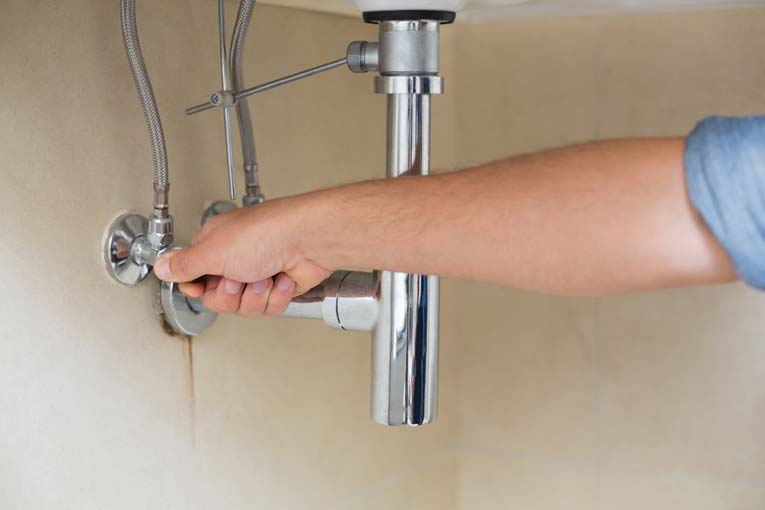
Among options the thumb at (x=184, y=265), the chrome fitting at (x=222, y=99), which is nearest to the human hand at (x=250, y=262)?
the thumb at (x=184, y=265)

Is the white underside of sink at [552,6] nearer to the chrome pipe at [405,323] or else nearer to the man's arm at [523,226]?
the chrome pipe at [405,323]

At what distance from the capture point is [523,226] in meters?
0.59

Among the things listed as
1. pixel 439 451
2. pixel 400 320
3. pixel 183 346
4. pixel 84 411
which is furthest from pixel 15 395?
pixel 439 451

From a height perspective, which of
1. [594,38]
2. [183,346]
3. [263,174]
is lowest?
[183,346]

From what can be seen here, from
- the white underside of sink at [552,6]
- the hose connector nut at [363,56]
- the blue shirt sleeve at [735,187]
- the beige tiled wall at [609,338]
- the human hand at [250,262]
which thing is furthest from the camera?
the beige tiled wall at [609,338]

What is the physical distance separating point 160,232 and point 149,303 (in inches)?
3.8

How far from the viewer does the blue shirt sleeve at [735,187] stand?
0.51m

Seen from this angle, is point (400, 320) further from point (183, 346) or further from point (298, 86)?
point (298, 86)

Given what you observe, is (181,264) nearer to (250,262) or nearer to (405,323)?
(250,262)

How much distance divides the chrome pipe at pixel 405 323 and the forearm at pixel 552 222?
0.45 feet

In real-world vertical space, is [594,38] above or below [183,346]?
above

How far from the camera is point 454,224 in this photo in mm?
614

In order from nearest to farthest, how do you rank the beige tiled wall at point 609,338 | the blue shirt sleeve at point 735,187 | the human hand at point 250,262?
the blue shirt sleeve at point 735,187 < the human hand at point 250,262 < the beige tiled wall at point 609,338

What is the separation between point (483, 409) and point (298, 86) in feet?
1.75
